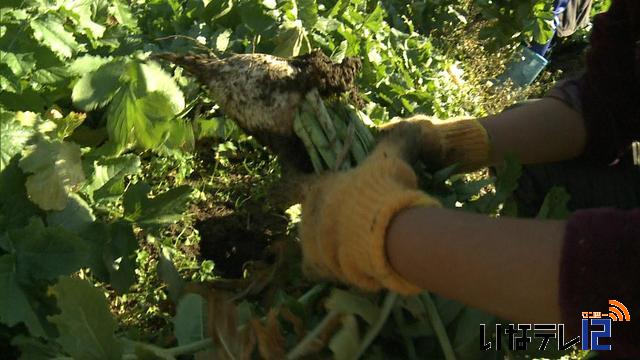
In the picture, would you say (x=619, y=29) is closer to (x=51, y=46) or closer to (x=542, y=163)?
(x=542, y=163)

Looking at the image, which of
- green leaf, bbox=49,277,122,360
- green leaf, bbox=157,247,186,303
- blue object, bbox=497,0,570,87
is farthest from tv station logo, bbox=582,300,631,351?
blue object, bbox=497,0,570,87

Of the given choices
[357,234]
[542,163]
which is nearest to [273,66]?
[357,234]

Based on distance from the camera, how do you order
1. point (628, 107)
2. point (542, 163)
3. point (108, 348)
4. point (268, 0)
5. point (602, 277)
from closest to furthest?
point (602, 277) → point (108, 348) → point (628, 107) → point (542, 163) → point (268, 0)

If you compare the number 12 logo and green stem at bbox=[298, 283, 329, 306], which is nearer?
the number 12 logo

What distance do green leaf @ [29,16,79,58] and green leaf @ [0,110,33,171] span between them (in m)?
0.22

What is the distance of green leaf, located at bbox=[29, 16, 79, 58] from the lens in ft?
5.98

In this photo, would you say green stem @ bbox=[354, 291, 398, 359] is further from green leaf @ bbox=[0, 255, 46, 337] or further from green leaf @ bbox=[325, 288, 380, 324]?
green leaf @ bbox=[0, 255, 46, 337]

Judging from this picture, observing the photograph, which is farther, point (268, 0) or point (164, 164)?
A: point (268, 0)

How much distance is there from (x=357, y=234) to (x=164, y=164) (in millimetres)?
1267

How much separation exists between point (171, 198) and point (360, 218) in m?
0.76

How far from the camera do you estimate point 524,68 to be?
438 cm

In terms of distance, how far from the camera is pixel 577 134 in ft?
6.84

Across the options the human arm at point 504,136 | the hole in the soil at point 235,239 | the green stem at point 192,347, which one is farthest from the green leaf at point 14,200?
the human arm at point 504,136

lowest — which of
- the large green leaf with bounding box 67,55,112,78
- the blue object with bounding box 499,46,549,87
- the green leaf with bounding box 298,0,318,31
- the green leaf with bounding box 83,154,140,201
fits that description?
the blue object with bounding box 499,46,549,87
